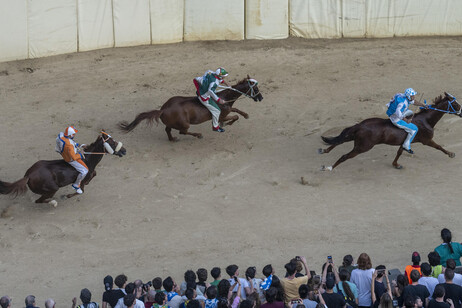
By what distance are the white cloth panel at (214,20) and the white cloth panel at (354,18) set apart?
3.37m

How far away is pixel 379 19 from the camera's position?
22.6 metres

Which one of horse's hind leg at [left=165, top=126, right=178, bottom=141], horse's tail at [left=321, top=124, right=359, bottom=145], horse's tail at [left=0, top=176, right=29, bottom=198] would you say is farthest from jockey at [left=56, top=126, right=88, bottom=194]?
horse's tail at [left=321, top=124, right=359, bottom=145]

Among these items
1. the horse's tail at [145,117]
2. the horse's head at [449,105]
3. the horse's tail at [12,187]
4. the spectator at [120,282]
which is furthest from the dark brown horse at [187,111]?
the spectator at [120,282]

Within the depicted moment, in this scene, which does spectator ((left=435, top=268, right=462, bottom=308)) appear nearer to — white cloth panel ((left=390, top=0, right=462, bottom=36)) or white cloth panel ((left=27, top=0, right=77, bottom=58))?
white cloth panel ((left=27, top=0, right=77, bottom=58))

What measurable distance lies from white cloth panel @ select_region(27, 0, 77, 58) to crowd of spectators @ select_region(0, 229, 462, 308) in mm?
11894

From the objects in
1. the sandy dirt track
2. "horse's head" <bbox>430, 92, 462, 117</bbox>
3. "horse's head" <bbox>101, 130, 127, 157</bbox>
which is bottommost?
the sandy dirt track

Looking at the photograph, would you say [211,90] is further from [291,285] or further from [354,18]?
[354,18]

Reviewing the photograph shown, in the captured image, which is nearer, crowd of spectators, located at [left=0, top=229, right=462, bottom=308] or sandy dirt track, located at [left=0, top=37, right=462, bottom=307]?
crowd of spectators, located at [left=0, top=229, right=462, bottom=308]

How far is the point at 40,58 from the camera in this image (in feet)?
67.2

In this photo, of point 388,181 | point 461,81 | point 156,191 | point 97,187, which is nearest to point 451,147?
point 388,181

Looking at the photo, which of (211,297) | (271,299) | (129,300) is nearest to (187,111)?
(211,297)

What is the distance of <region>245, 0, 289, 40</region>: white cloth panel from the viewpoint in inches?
864

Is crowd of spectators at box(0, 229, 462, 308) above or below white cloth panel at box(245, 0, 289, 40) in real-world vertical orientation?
below

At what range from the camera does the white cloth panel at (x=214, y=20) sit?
855 inches
